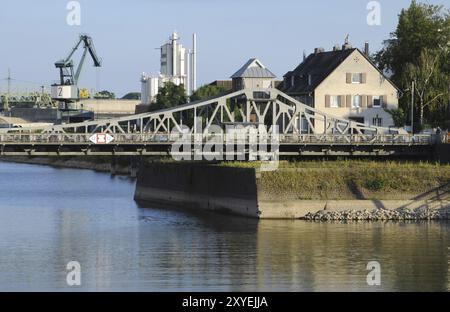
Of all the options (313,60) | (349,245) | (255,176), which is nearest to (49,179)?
(313,60)

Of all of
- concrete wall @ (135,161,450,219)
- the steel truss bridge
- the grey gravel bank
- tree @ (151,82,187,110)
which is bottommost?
the grey gravel bank

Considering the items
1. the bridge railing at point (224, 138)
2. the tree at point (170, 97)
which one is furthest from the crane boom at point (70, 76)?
the bridge railing at point (224, 138)

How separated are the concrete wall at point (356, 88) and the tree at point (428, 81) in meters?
4.04

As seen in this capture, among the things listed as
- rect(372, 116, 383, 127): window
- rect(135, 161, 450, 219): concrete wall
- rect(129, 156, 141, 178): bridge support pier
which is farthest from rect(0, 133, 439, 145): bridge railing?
rect(129, 156, 141, 178): bridge support pier

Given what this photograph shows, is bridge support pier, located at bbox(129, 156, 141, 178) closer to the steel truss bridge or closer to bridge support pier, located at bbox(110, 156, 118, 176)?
bridge support pier, located at bbox(110, 156, 118, 176)

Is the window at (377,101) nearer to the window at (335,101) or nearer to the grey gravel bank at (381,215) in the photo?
the window at (335,101)

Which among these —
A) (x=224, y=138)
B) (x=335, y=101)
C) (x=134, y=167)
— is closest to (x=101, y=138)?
(x=224, y=138)

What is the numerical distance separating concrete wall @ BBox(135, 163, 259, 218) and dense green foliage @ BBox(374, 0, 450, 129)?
33232 mm

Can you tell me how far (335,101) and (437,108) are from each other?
11.5m

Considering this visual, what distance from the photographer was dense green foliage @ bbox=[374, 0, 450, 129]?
5094 inches

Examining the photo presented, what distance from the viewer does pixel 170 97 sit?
525 ft

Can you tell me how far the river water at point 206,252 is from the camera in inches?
2269

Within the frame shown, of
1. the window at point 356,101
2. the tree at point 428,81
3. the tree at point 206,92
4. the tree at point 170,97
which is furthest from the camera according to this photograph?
the tree at point 170,97

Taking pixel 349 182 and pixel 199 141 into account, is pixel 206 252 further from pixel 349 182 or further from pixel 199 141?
pixel 199 141
